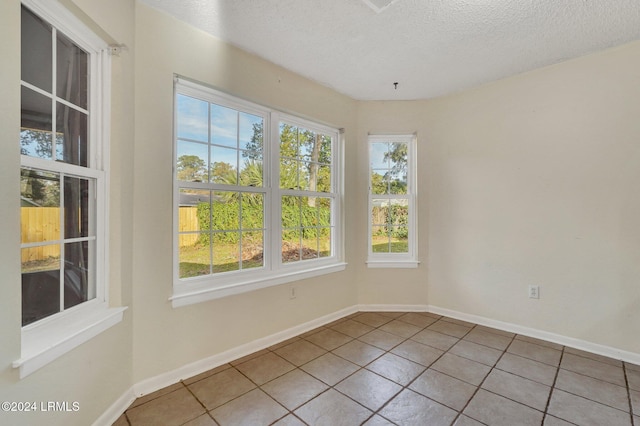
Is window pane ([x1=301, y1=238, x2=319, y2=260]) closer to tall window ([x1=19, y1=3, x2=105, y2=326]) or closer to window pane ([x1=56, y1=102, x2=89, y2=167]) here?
tall window ([x1=19, y1=3, x2=105, y2=326])

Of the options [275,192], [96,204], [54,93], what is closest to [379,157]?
[275,192]

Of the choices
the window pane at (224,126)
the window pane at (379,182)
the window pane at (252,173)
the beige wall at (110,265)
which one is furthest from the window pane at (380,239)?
the beige wall at (110,265)

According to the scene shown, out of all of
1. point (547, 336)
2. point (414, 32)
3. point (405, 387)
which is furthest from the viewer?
point (547, 336)

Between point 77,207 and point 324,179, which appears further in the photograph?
point 324,179

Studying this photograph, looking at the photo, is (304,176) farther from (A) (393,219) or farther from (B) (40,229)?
(B) (40,229)

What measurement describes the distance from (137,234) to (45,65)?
100 cm

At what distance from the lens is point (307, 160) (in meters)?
3.03

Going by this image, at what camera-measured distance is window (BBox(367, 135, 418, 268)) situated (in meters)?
3.46

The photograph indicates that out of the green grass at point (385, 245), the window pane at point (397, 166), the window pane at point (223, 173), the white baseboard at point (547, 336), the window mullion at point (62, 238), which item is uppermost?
the window pane at point (397, 166)

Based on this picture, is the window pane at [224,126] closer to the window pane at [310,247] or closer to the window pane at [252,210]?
the window pane at [252,210]

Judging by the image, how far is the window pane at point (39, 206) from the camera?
49.3 inches

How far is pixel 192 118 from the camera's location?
7.07ft

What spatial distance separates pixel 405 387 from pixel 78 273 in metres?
2.17

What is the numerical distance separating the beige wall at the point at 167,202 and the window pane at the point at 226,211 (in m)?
0.38
